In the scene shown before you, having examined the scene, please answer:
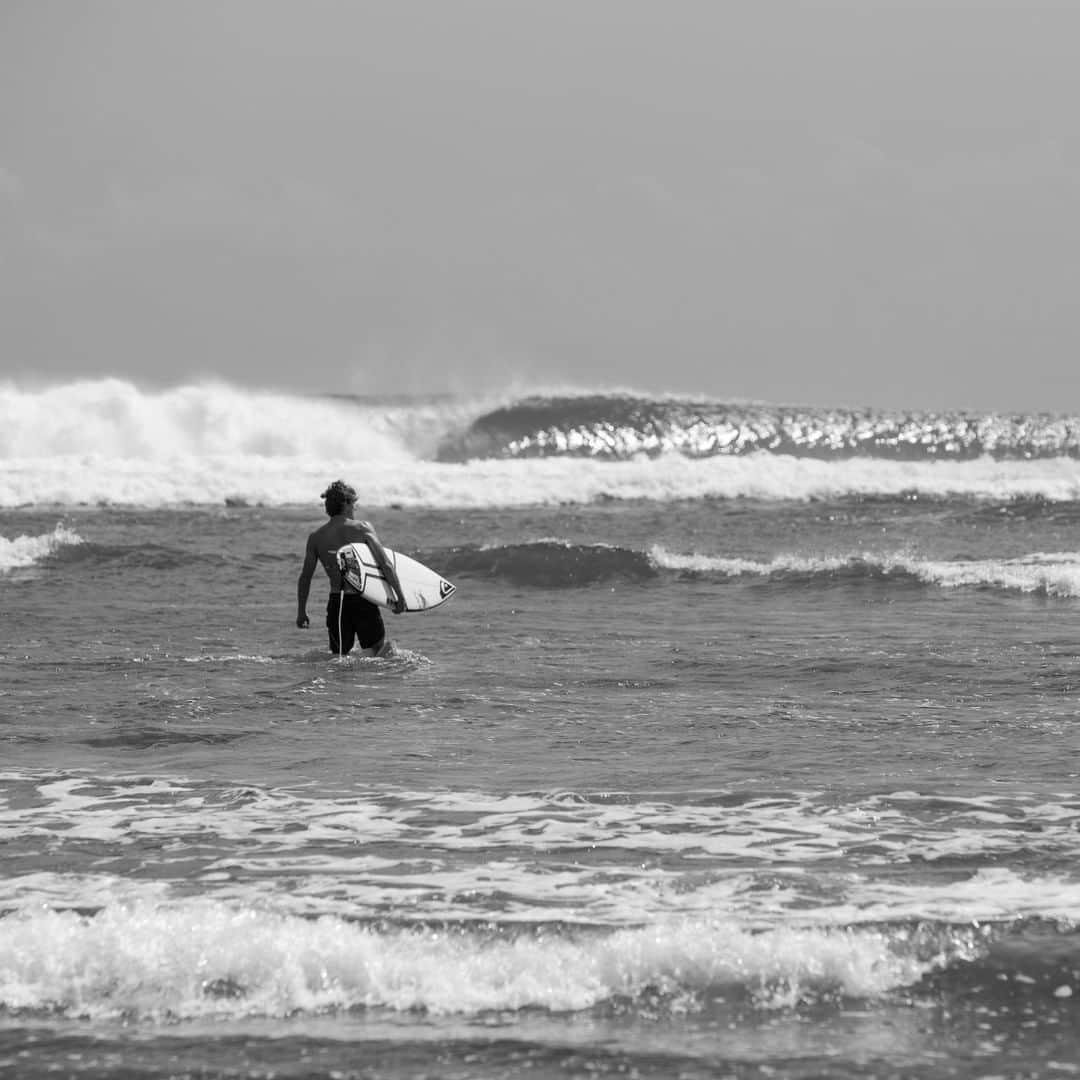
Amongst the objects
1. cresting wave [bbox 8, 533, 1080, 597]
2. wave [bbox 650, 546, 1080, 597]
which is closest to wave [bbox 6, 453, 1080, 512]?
cresting wave [bbox 8, 533, 1080, 597]

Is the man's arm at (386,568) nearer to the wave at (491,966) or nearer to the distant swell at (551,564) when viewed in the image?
the distant swell at (551,564)

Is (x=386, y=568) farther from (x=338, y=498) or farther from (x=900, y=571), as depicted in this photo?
(x=900, y=571)

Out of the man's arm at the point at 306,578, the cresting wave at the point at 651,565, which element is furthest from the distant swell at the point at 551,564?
the man's arm at the point at 306,578

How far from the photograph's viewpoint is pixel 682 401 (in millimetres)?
48094

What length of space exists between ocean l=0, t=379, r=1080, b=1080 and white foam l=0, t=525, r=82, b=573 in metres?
0.62

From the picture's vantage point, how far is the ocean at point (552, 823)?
4805mm

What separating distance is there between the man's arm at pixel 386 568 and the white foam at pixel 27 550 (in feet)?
26.1

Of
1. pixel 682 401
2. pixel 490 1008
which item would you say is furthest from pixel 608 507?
pixel 490 1008

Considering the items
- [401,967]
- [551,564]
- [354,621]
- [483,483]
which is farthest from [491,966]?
[483,483]

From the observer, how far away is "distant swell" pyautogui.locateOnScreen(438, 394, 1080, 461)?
45.6 metres

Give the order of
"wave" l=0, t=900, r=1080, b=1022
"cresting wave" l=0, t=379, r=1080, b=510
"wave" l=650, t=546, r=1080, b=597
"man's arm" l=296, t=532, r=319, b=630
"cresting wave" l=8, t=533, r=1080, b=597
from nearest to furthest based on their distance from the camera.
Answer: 1. "wave" l=0, t=900, r=1080, b=1022
2. "man's arm" l=296, t=532, r=319, b=630
3. "wave" l=650, t=546, r=1080, b=597
4. "cresting wave" l=8, t=533, r=1080, b=597
5. "cresting wave" l=0, t=379, r=1080, b=510

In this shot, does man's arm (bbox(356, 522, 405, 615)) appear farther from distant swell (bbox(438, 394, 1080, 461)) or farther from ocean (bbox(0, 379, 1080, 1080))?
distant swell (bbox(438, 394, 1080, 461))

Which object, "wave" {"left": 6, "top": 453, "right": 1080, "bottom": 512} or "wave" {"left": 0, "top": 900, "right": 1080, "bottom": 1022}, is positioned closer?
"wave" {"left": 0, "top": 900, "right": 1080, "bottom": 1022}

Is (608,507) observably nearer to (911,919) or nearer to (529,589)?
(529,589)
